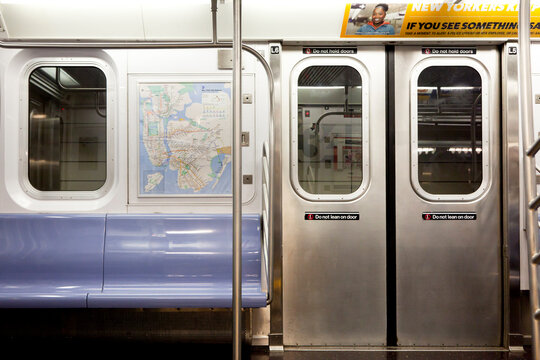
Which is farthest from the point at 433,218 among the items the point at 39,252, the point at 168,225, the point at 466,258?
the point at 39,252

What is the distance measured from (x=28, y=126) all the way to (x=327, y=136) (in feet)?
7.72

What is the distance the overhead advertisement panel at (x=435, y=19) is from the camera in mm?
3064

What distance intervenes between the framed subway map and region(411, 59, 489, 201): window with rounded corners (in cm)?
153

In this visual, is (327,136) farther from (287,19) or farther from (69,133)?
(69,133)

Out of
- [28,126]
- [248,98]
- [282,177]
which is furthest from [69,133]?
[282,177]

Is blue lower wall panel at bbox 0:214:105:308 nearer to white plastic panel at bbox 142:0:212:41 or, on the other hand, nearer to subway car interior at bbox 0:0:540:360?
subway car interior at bbox 0:0:540:360

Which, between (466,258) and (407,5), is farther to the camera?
(466,258)

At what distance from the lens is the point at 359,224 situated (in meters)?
3.28

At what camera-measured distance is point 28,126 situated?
10.7ft

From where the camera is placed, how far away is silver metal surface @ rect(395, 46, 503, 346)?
Result: 3.29m

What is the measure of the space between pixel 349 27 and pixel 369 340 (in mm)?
2444

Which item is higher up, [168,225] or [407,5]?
[407,5]

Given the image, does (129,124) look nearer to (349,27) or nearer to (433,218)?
(349,27)

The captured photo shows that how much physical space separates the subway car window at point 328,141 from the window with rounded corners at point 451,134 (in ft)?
1.62
